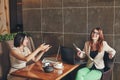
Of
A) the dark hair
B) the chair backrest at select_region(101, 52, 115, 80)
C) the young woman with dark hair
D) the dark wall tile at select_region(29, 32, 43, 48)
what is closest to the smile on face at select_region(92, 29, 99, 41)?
the chair backrest at select_region(101, 52, 115, 80)

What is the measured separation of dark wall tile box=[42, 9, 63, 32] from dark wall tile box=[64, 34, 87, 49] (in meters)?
0.20

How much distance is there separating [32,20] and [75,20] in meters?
0.89

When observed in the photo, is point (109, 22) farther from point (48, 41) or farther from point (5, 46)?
point (5, 46)

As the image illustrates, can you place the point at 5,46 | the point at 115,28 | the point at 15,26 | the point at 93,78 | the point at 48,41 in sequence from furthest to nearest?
the point at 15,26 < the point at 48,41 < the point at 115,28 < the point at 5,46 < the point at 93,78

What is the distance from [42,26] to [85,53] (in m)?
1.14

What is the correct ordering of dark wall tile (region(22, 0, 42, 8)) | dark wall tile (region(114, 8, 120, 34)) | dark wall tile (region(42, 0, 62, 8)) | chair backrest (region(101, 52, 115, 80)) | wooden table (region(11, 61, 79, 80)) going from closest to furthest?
wooden table (region(11, 61, 79, 80))
chair backrest (region(101, 52, 115, 80))
dark wall tile (region(114, 8, 120, 34))
dark wall tile (region(42, 0, 62, 8))
dark wall tile (region(22, 0, 42, 8))

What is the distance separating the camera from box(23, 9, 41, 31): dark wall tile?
4.38m

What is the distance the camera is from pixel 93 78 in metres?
3.29

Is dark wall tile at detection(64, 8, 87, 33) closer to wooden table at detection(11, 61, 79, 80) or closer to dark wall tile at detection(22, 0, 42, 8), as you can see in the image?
dark wall tile at detection(22, 0, 42, 8)

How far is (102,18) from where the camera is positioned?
12.6ft

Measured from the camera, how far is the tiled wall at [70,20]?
3807mm

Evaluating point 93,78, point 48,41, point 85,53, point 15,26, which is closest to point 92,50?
point 85,53

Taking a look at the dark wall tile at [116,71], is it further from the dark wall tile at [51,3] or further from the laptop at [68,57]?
the dark wall tile at [51,3]

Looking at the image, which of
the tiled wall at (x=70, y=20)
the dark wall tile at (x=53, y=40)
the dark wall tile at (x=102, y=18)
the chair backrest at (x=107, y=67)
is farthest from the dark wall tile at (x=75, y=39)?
the chair backrest at (x=107, y=67)
